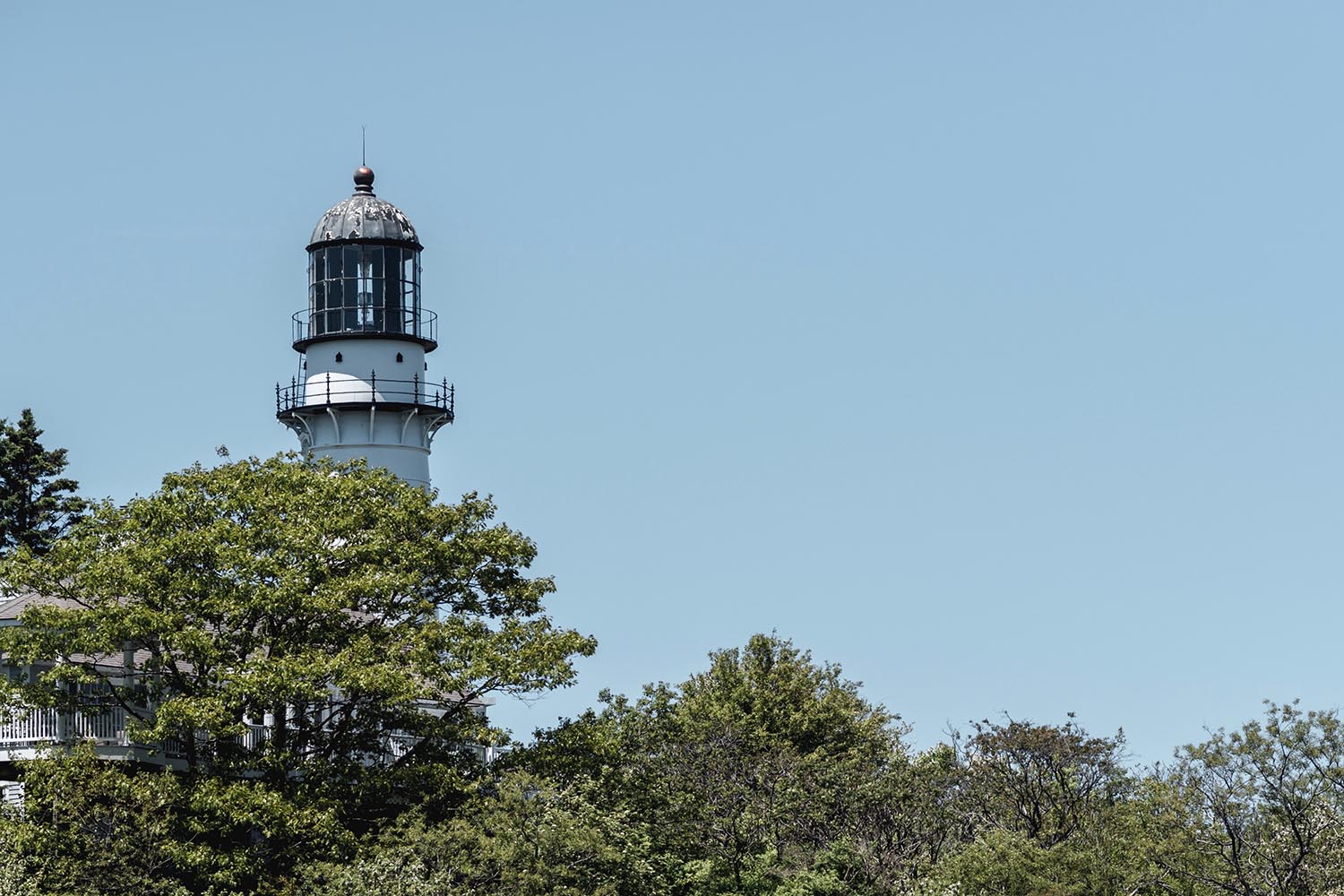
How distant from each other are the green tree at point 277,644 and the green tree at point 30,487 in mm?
24493

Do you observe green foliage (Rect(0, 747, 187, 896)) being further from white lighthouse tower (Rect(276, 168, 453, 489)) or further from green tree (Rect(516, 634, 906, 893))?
white lighthouse tower (Rect(276, 168, 453, 489))

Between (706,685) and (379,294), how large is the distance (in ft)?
52.0

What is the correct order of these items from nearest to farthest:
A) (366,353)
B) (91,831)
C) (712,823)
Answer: (91,831)
(712,823)
(366,353)

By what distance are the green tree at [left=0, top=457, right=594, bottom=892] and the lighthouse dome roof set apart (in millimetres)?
20587

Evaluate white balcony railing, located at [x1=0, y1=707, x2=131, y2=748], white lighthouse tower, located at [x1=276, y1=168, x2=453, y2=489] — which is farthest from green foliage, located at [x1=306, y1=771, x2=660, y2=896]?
white lighthouse tower, located at [x1=276, y1=168, x2=453, y2=489]

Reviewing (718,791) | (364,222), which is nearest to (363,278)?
(364,222)

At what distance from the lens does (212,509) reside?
4784 cm

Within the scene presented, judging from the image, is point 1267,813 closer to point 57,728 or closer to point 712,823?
point 712,823

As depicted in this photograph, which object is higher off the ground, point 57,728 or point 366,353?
point 366,353

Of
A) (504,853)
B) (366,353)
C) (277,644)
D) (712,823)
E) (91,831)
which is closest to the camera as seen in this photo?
(504,853)

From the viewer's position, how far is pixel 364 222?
69375 mm

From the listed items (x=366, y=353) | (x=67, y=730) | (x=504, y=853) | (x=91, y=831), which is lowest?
(x=504, y=853)

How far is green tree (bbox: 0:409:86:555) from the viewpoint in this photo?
73250mm

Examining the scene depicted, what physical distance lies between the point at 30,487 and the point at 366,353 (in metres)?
14.0
